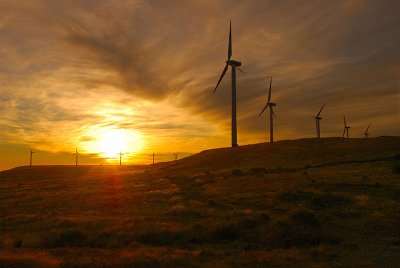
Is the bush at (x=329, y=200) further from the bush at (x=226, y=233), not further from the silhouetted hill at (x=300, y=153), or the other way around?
the silhouetted hill at (x=300, y=153)

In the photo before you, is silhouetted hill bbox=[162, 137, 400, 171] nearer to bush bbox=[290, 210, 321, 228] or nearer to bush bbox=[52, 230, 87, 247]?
bush bbox=[290, 210, 321, 228]

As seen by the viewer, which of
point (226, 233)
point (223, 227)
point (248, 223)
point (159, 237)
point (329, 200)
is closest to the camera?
point (159, 237)

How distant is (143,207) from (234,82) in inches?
3111

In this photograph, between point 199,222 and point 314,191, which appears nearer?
point 199,222

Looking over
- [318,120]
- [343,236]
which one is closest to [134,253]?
[343,236]

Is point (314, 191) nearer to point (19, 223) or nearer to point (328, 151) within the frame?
point (19, 223)

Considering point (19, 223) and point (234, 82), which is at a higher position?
point (234, 82)

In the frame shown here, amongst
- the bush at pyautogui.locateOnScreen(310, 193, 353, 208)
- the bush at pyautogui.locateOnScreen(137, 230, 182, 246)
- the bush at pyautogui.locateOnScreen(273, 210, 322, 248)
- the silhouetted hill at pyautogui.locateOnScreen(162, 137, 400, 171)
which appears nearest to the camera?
the bush at pyautogui.locateOnScreen(273, 210, 322, 248)

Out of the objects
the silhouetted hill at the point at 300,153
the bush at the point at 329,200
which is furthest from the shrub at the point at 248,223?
the silhouetted hill at the point at 300,153

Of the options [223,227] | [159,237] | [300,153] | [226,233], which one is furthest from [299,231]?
[300,153]

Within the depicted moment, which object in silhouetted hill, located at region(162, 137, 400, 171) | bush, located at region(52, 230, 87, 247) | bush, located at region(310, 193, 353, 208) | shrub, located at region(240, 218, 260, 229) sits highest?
silhouetted hill, located at region(162, 137, 400, 171)

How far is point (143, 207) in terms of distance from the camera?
136 feet

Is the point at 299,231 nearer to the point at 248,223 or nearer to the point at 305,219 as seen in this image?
the point at 248,223

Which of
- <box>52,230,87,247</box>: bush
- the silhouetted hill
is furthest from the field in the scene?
the silhouetted hill
